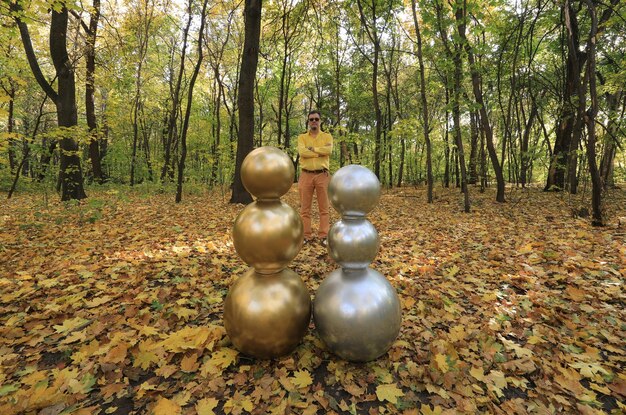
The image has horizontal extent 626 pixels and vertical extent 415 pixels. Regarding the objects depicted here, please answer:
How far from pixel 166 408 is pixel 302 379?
87 centimetres

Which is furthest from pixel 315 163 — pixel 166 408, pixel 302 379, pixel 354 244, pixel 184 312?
pixel 166 408

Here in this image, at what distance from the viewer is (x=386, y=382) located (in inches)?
83.4

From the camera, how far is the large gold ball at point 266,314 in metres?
2.10

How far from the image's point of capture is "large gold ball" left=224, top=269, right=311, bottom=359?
210 centimetres

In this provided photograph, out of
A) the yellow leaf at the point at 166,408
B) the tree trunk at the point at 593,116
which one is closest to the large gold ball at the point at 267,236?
the yellow leaf at the point at 166,408

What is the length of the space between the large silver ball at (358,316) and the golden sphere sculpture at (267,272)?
202 mm

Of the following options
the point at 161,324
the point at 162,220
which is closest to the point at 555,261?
the point at 161,324

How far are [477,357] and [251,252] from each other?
80.1 inches

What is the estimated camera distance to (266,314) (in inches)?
82.1

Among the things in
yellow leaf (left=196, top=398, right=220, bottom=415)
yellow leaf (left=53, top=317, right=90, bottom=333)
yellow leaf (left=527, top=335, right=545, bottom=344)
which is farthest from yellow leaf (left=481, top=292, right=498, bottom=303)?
yellow leaf (left=53, top=317, right=90, bottom=333)

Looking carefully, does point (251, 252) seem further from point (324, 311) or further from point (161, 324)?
point (161, 324)

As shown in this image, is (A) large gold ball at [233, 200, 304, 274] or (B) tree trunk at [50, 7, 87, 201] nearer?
(A) large gold ball at [233, 200, 304, 274]

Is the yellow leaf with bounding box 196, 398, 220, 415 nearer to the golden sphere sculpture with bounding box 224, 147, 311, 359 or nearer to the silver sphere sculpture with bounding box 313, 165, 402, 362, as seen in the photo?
the golden sphere sculpture with bounding box 224, 147, 311, 359

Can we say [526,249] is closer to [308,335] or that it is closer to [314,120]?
[314,120]
